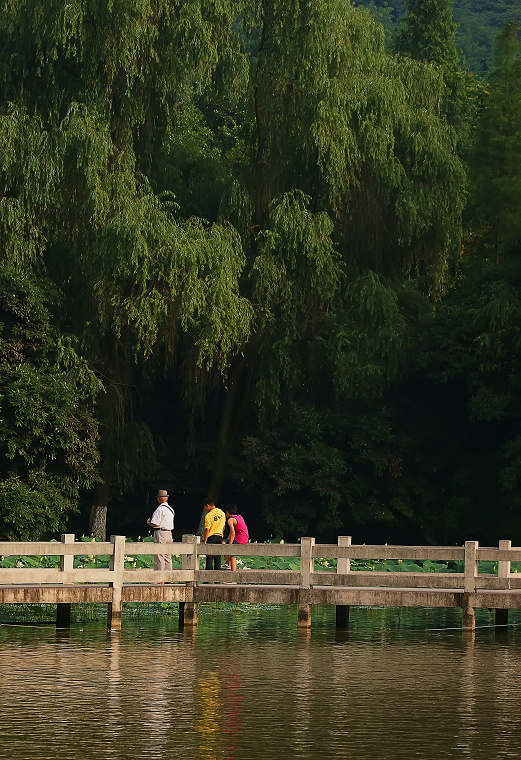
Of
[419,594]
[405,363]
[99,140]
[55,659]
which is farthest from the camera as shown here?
[405,363]

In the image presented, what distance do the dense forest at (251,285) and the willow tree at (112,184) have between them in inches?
3.1

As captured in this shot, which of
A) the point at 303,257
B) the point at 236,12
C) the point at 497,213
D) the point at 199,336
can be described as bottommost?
the point at 199,336

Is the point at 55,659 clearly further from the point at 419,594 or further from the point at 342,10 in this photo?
the point at 342,10

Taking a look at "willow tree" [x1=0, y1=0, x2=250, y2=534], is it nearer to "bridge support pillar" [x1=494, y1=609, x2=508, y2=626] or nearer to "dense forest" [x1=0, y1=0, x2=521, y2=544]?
"dense forest" [x1=0, y1=0, x2=521, y2=544]

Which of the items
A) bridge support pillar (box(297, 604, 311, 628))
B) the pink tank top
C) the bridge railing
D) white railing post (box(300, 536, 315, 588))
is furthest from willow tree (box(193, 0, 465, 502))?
bridge support pillar (box(297, 604, 311, 628))

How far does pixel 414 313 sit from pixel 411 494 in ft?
18.4

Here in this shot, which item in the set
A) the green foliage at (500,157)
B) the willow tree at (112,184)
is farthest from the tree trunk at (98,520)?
the green foliage at (500,157)

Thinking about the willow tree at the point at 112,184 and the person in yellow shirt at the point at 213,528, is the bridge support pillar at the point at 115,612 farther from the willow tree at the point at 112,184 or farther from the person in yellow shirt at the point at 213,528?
the willow tree at the point at 112,184

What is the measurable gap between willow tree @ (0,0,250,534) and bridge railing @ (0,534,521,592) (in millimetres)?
13168

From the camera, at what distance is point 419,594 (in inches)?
885

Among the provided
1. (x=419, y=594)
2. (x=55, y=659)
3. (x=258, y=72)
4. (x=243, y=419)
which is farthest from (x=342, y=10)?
(x=55, y=659)

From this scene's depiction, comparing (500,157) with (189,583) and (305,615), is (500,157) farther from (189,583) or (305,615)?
(189,583)

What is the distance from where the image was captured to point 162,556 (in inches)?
923

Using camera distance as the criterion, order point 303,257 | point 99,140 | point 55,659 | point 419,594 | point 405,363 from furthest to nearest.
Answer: point 405,363
point 303,257
point 99,140
point 419,594
point 55,659
